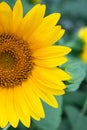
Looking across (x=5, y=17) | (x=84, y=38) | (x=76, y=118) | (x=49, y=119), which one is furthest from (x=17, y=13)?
(x=84, y=38)

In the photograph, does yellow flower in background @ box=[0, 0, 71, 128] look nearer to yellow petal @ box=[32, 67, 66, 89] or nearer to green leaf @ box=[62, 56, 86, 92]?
yellow petal @ box=[32, 67, 66, 89]

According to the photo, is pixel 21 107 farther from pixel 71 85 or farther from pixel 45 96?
pixel 71 85

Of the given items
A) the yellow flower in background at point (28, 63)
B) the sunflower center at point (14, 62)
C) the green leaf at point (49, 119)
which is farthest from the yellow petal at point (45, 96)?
the green leaf at point (49, 119)

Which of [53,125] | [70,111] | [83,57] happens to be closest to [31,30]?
[53,125]

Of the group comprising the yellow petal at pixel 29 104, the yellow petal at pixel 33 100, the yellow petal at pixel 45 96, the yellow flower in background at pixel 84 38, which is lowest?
the yellow flower in background at pixel 84 38

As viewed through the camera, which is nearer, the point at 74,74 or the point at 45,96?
the point at 45,96

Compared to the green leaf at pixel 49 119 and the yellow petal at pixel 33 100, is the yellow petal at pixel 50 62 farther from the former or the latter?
the green leaf at pixel 49 119
